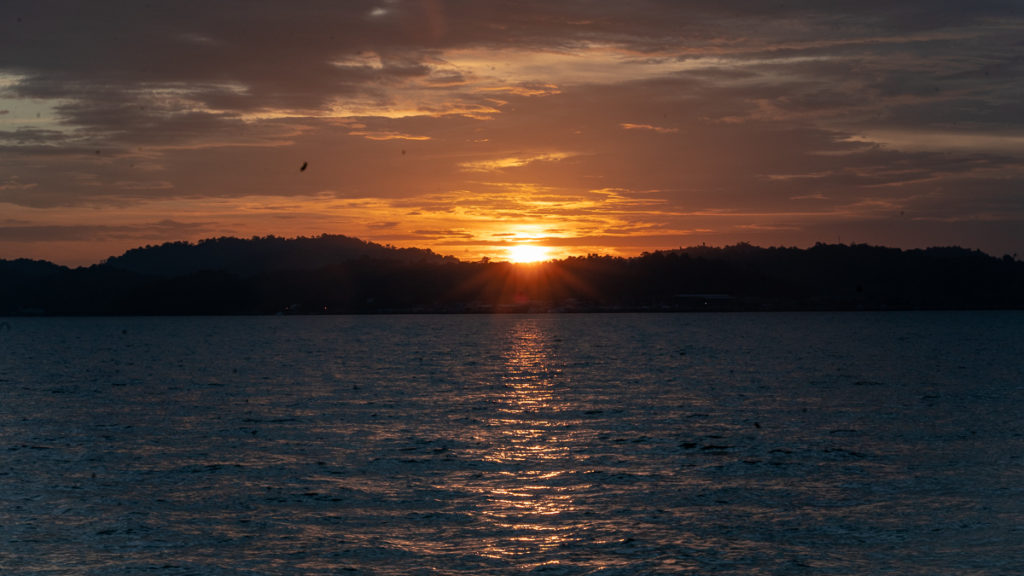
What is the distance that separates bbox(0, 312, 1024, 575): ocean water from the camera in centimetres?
2280

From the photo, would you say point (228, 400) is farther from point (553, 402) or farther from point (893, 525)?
Result: point (893, 525)

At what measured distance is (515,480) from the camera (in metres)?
31.8

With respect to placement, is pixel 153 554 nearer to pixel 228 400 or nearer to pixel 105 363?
pixel 228 400

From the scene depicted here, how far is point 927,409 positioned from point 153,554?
→ 45286mm

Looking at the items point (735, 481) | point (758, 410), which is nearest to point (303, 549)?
point (735, 481)

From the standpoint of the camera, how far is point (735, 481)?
31797mm

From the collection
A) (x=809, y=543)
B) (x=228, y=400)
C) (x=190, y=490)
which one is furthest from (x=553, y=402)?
(x=809, y=543)

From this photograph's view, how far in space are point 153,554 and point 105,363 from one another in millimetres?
95624

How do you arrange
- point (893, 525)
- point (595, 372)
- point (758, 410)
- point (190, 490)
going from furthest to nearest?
1. point (595, 372)
2. point (758, 410)
3. point (190, 490)
4. point (893, 525)

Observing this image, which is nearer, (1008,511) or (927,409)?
(1008,511)


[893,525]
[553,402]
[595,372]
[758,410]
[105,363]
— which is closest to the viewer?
[893,525]

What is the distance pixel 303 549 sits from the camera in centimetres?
2341

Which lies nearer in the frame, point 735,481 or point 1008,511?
point 1008,511

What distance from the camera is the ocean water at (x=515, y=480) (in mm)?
22797
